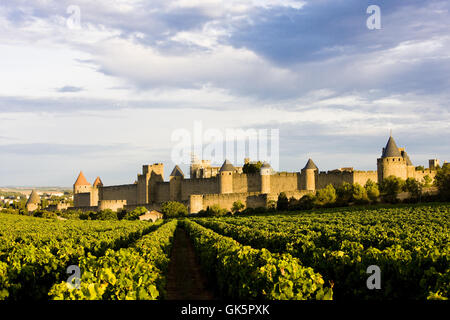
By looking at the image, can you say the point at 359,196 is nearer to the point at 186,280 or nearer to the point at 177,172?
the point at 177,172

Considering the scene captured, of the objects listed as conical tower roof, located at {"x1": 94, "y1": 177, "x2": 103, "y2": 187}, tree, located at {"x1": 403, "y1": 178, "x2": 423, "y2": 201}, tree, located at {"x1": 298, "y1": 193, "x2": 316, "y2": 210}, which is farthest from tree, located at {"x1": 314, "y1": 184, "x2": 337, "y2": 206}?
conical tower roof, located at {"x1": 94, "y1": 177, "x2": 103, "y2": 187}

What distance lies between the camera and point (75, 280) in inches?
270

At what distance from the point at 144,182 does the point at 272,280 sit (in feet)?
184

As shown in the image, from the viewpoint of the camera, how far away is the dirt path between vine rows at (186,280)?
10.8 meters

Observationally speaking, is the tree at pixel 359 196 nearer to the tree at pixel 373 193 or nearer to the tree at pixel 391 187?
the tree at pixel 373 193

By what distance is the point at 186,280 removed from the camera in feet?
42.0

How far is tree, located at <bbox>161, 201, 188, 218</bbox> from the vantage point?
168 feet

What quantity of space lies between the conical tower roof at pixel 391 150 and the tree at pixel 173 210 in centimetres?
2029

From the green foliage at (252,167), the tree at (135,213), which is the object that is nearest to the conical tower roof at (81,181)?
the tree at (135,213)

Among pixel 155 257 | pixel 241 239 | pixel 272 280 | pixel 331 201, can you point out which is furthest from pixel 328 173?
pixel 272 280

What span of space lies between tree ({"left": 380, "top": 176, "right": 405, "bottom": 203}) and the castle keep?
7.01 ft

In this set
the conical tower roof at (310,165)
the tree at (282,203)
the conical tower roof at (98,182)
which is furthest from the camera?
the conical tower roof at (98,182)

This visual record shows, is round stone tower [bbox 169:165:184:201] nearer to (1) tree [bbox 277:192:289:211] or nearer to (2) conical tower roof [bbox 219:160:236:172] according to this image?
(2) conical tower roof [bbox 219:160:236:172]
